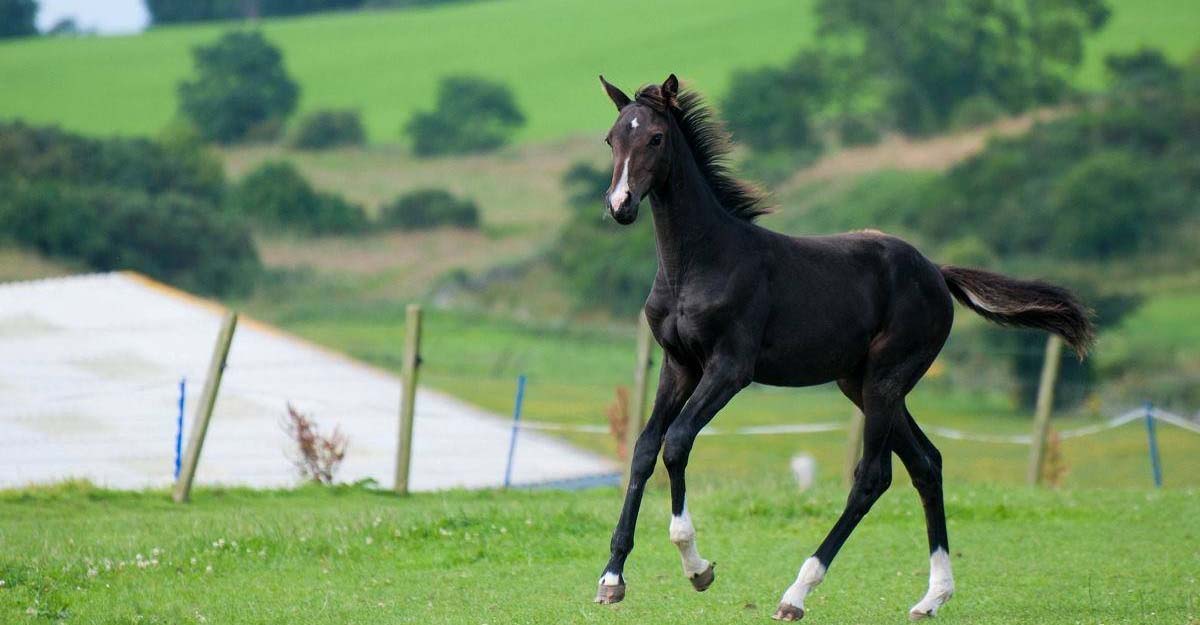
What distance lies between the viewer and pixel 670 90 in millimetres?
7668

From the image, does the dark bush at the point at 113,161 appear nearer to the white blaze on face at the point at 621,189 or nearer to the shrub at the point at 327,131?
the shrub at the point at 327,131

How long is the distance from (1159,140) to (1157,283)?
1441 cm

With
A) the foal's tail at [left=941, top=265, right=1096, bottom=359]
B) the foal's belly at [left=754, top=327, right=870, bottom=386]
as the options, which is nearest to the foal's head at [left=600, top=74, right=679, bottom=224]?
the foal's belly at [left=754, top=327, right=870, bottom=386]

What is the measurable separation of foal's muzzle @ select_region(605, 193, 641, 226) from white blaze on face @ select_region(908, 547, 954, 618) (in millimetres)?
2718

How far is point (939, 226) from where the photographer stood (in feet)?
203

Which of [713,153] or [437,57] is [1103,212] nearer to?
[437,57]

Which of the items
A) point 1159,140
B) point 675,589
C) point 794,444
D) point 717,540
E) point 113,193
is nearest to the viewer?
point 675,589

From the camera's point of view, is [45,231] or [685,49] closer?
[45,231]

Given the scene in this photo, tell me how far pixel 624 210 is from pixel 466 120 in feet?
232

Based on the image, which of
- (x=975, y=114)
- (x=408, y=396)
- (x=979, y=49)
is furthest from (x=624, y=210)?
(x=979, y=49)

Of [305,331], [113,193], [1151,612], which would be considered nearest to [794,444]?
[305,331]

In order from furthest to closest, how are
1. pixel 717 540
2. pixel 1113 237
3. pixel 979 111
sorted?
1. pixel 979 111
2. pixel 1113 237
3. pixel 717 540

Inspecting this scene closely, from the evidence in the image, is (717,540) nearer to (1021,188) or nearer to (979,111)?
(1021,188)

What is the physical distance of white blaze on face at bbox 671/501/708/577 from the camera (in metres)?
7.38
